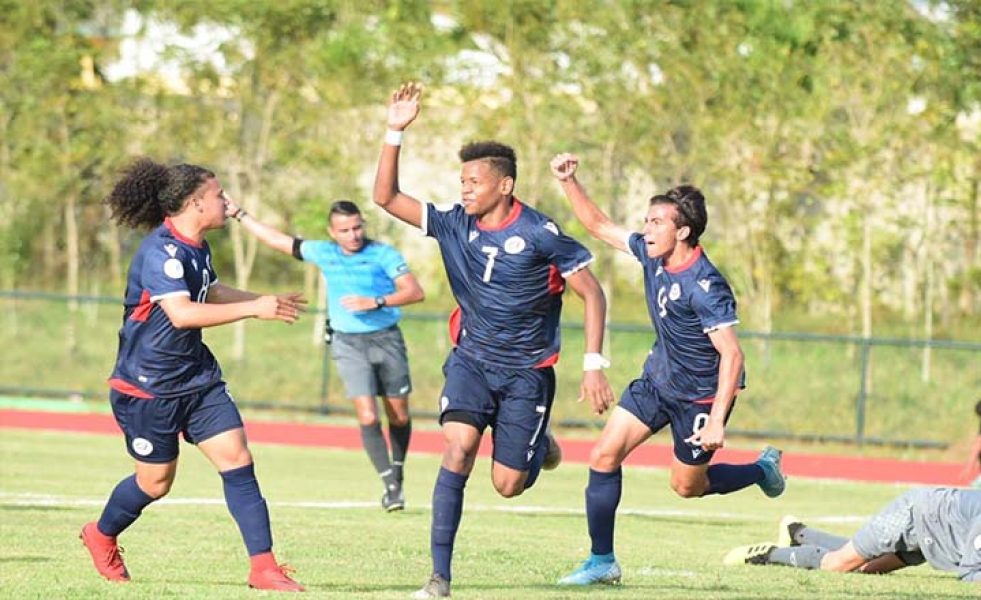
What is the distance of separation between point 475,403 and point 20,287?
80.6ft

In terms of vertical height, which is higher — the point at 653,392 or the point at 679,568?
the point at 653,392

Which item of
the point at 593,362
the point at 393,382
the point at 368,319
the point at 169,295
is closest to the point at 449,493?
the point at 593,362

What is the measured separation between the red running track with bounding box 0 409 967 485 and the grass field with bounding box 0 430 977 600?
8.29ft

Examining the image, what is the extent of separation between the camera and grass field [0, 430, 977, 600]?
9.20 metres

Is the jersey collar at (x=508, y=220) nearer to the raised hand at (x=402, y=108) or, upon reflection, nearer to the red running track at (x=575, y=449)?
the raised hand at (x=402, y=108)

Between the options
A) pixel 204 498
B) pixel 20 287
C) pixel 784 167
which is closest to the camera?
pixel 204 498

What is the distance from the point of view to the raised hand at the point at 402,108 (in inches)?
365

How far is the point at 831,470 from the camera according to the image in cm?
2255

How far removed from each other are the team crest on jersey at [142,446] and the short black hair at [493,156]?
217 centimetres

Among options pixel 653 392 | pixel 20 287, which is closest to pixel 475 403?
pixel 653 392

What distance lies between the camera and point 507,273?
9789mm

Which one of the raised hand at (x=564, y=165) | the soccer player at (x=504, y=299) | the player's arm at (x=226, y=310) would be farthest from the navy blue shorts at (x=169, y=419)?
the raised hand at (x=564, y=165)

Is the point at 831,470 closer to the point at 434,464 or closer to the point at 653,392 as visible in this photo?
the point at 434,464

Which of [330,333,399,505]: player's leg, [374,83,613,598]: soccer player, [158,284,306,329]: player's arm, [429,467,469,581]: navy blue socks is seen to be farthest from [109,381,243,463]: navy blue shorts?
[330,333,399,505]: player's leg
